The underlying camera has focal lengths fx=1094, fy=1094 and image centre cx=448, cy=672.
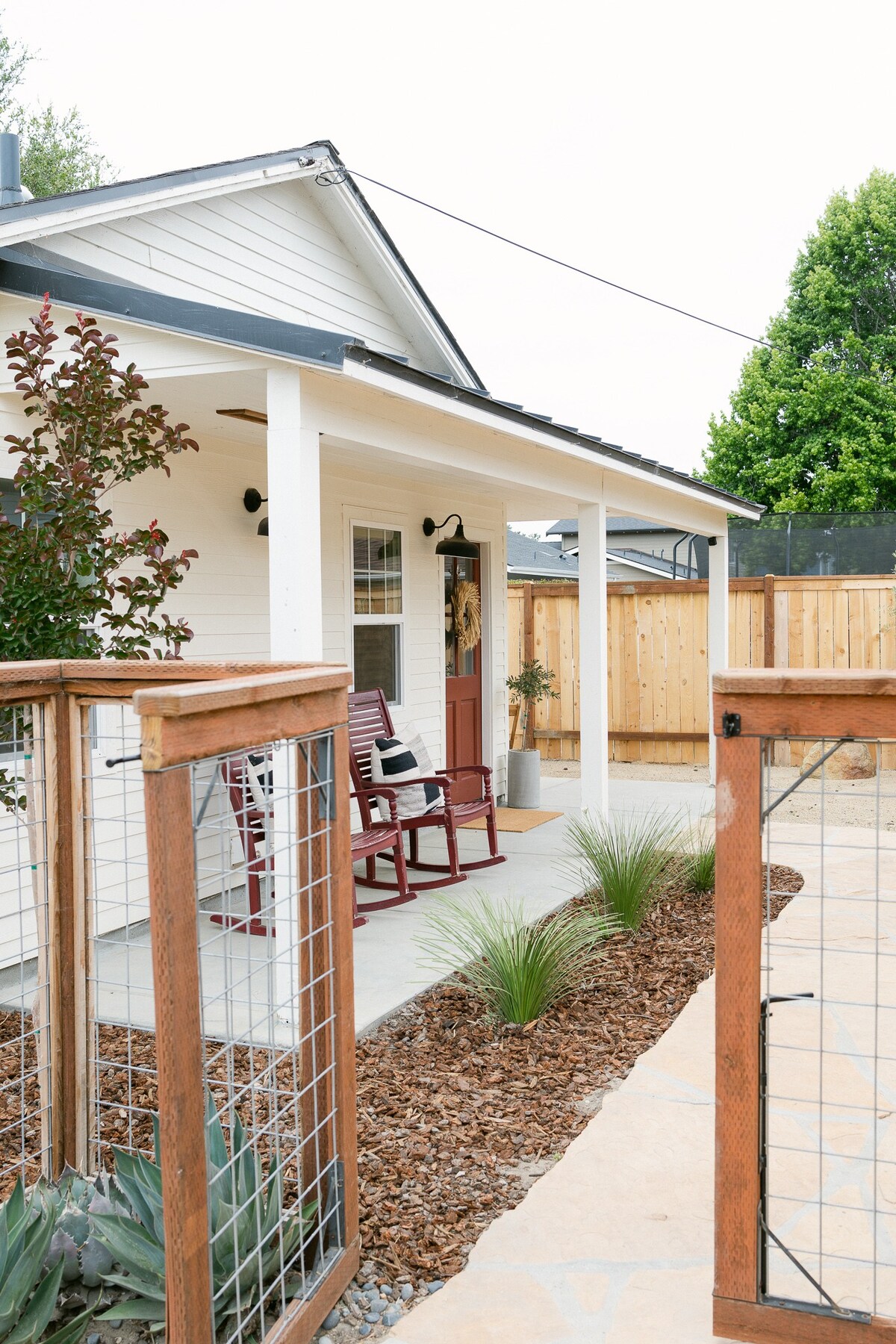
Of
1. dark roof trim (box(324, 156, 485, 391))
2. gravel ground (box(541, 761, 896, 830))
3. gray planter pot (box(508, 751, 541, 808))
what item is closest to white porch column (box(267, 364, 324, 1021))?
dark roof trim (box(324, 156, 485, 391))

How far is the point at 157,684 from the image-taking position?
2539mm

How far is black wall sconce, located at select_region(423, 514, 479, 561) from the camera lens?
770 centimetres

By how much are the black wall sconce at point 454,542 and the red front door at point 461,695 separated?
111 mm

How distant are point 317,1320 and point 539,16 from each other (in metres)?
17.1

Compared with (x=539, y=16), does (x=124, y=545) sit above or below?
below

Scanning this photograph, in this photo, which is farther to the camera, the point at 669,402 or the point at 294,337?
the point at 669,402

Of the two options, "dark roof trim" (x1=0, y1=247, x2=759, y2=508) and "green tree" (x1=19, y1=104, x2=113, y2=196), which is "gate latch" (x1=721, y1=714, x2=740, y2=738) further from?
"green tree" (x1=19, y1=104, x2=113, y2=196)

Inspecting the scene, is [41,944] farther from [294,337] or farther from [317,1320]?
[294,337]

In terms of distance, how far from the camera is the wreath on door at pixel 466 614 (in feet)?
27.2

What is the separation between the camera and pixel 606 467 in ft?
22.5

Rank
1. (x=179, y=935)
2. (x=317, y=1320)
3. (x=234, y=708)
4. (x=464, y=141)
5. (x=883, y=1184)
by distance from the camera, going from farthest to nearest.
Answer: (x=464, y=141) < (x=883, y=1184) < (x=317, y=1320) < (x=234, y=708) < (x=179, y=935)

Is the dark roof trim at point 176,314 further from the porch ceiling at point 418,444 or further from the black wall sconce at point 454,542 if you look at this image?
the black wall sconce at point 454,542

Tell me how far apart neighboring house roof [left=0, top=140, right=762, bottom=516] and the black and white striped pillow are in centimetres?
190

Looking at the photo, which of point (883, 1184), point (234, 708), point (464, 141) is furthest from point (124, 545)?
point (464, 141)
